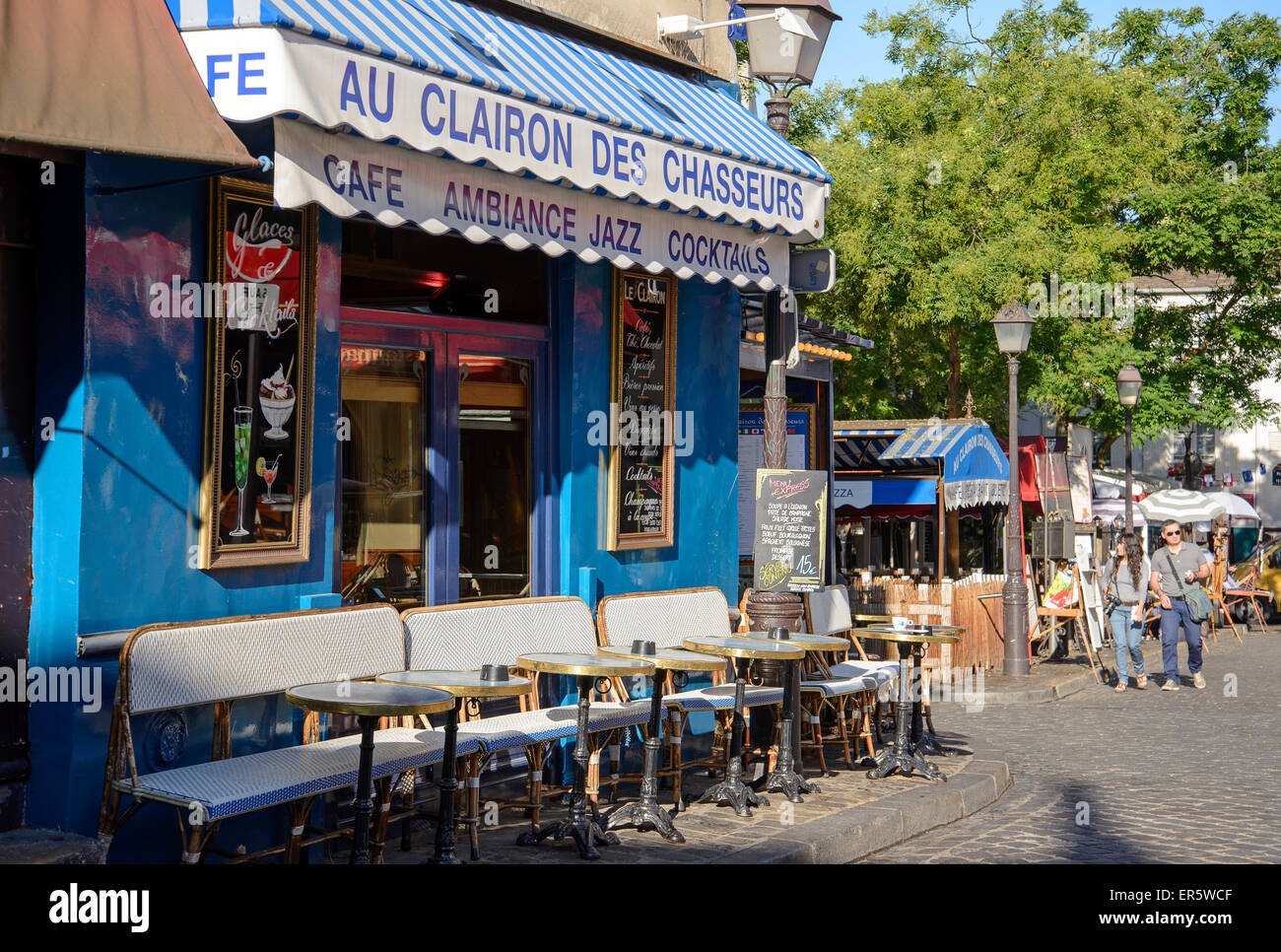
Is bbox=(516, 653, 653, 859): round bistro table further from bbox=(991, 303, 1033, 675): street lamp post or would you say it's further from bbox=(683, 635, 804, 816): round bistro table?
bbox=(991, 303, 1033, 675): street lamp post

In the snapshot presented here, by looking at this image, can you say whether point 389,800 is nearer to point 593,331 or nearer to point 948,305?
point 593,331

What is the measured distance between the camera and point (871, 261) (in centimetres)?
2211

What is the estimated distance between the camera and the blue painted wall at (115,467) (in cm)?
532

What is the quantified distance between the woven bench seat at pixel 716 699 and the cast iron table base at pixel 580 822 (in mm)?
1389

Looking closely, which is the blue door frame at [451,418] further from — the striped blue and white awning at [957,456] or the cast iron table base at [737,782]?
the striped blue and white awning at [957,456]

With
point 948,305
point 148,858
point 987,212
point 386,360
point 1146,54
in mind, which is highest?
point 1146,54

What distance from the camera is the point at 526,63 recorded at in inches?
280

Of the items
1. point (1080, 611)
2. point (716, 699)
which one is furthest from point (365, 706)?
point (1080, 611)

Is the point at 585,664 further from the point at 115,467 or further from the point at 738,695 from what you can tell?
the point at 115,467

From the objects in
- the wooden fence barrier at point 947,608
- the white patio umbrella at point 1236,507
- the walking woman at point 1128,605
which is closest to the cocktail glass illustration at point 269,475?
the wooden fence barrier at point 947,608

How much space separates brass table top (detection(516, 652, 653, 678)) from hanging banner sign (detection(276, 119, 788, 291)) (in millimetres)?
2012

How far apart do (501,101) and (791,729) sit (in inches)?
159

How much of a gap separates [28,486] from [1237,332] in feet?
85.7
